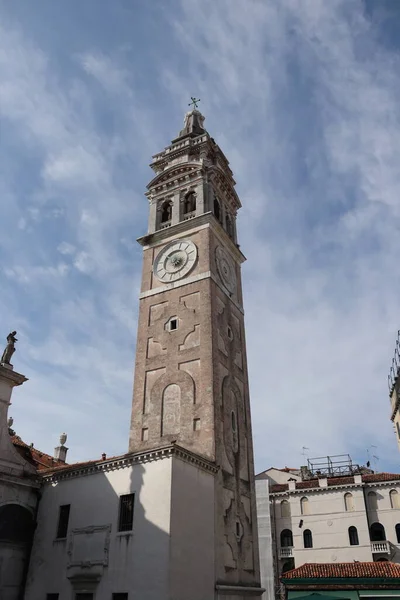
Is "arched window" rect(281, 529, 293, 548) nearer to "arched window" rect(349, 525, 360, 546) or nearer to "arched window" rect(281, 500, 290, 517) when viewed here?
"arched window" rect(281, 500, 290, 517)

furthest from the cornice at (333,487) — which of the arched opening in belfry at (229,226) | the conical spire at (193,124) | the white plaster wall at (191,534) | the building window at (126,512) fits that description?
the conical spire at (193,124)

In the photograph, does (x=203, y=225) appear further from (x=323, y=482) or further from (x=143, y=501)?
(x=323, y=482)

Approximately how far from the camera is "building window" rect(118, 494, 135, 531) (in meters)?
17.2

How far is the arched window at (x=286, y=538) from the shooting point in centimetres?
3891

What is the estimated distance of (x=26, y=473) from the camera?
20031mm

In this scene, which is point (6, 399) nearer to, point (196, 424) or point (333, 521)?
point (196, 424)

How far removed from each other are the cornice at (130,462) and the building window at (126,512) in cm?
112

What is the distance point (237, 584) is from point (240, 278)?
16.4m

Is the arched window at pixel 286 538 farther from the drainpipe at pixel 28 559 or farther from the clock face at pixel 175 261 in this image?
the drainpipe at pixel 28 559

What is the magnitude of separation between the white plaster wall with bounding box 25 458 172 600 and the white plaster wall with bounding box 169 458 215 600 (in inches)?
16.5

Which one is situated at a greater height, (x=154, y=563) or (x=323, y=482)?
(x=323, y=482)

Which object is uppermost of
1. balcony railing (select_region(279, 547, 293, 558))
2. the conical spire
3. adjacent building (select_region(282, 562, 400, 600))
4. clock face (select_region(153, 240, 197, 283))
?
the conical spire

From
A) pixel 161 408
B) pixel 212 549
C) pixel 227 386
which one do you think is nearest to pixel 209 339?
pixel 227 386

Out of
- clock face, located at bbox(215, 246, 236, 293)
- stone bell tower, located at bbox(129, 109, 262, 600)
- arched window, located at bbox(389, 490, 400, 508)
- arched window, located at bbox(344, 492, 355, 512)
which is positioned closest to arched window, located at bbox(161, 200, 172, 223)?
stone bell tower, located at bbox(129, 109, 262, 600)
